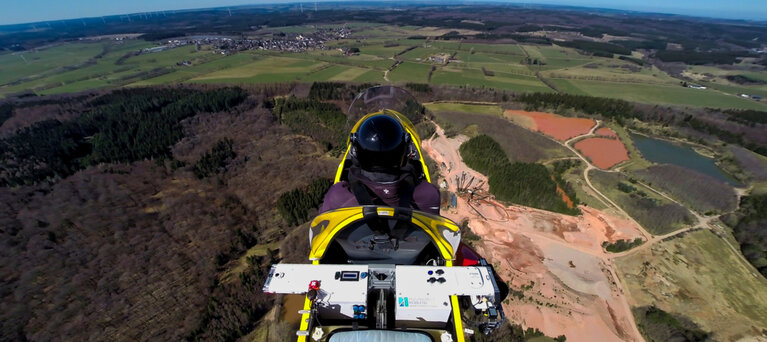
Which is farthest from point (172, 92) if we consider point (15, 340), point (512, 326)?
point (512, 326)

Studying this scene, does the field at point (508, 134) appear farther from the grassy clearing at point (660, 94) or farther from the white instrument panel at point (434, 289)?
the white instrument panel at point (434, 289)

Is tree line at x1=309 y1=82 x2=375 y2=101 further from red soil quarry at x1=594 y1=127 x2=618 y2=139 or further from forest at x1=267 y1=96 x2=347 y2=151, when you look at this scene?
red soil quarry at x1=594 y1=127 x2=618 y2=139

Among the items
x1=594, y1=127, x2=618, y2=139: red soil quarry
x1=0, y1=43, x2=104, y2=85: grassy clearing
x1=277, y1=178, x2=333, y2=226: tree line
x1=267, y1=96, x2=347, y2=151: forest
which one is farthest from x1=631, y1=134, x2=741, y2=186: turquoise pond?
x1=0, y1=43, x2=104, y2=85: grassy clearing

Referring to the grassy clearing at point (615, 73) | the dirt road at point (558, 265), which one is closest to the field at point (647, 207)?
the dirt road at point (558, 265)

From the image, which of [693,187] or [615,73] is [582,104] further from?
[615,73]

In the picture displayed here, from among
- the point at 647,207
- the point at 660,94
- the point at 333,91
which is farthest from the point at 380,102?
the point at 660,94

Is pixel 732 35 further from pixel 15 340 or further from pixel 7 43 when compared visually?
pixel 7 43
